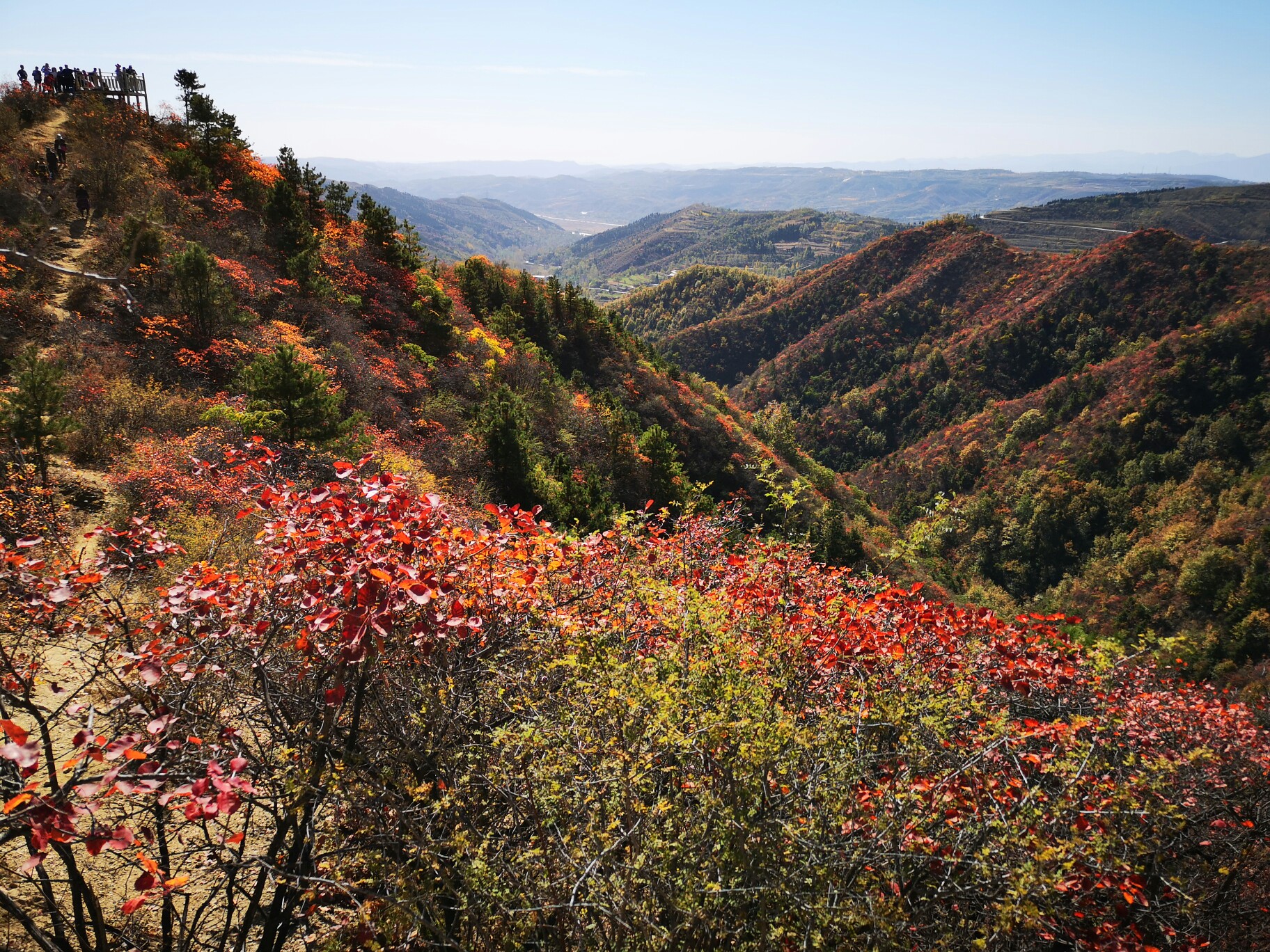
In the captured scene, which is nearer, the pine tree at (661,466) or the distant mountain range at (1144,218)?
the pine tree at (661,466)

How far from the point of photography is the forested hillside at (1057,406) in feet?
164

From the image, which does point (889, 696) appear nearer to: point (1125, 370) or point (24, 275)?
point (24, 275)

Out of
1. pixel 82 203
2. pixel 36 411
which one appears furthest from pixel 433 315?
pixel 36 411

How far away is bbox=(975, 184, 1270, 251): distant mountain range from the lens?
140 meters

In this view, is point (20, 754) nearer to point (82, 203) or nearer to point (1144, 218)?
point (82, 203)

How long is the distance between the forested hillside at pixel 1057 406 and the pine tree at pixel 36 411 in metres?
40.3

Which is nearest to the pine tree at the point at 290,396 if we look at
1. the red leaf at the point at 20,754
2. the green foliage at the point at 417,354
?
A: the red leaf at the point at 20,754

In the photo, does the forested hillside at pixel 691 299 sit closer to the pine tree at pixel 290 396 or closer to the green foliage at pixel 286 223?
the green foliage at pixel 286 223

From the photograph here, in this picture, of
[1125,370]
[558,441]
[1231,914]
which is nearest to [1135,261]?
[1125,370]

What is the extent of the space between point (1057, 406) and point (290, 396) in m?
85.5

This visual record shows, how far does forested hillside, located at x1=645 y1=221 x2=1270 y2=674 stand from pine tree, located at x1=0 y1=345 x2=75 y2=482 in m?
40.3

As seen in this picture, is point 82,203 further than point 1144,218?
No

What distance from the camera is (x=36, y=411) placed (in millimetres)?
9617

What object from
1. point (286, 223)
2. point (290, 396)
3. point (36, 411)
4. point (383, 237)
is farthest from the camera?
point (383, 237)
